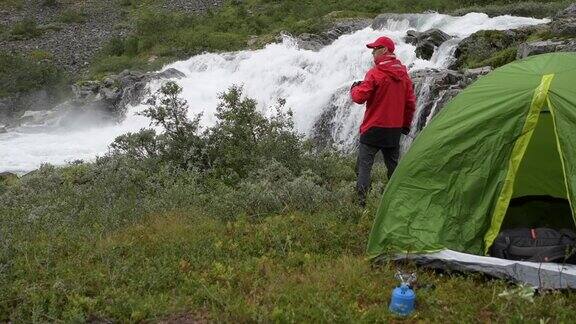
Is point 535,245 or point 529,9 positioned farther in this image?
point 529,9

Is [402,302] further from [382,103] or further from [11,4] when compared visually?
[11,4]

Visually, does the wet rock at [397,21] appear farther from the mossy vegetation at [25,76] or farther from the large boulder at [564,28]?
the mossy vegetation at [25,76]

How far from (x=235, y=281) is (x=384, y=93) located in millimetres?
2749

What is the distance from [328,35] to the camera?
88.4 feet

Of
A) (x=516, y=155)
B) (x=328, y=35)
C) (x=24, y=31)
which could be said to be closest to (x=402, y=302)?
(x=516, y=155)

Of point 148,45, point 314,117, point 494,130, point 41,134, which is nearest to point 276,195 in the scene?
point 494,130

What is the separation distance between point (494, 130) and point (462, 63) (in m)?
11.4

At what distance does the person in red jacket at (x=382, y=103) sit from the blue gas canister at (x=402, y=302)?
2401 millimetres

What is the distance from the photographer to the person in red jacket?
6.36m

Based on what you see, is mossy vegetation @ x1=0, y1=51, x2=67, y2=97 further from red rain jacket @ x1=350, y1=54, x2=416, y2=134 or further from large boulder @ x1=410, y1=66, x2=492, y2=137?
red rain jacket @ x1=350, y1=54, x2=416, y2=134

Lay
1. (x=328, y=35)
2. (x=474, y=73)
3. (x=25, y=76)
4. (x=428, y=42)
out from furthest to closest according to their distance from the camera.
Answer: (x=25, y=76) < (x=328, y=35) < (x=428, y=42) < (x=474, y=73)

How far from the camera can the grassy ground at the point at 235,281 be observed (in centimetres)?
432

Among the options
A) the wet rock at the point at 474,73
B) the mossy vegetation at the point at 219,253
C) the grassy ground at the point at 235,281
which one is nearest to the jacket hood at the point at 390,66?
the mossy vegetation at the point at 219,253

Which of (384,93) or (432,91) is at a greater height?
(384,93)
